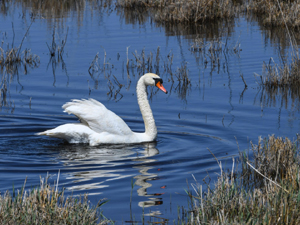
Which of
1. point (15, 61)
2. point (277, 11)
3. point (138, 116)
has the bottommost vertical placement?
point (138, 116)

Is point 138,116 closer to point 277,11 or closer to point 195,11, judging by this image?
point 195,11

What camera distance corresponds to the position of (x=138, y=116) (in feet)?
34.9

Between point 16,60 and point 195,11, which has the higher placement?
point 195,11

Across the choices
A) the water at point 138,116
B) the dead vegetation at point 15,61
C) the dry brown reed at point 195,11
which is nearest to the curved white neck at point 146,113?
the water at point 138,116

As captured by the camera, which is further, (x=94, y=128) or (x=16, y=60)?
(x=16, y=60)

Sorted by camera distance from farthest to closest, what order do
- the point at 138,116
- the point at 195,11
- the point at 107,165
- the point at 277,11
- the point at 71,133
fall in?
the point at 195,11 < the point at 277,11 < the point at 138,116 < the point at 71,133 < the point at 107,165

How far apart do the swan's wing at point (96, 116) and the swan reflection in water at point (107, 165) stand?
0.30 m

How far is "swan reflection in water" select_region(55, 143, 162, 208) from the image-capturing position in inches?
262

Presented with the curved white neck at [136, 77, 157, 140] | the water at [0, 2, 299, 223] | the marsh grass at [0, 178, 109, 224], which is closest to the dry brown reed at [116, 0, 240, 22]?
the water at [0, 2, 299, 223]

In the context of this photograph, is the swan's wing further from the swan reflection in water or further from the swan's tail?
the swan reflection in water

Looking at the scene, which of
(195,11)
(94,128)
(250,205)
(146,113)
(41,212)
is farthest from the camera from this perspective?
(195,11)

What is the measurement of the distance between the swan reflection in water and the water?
14 millimetres

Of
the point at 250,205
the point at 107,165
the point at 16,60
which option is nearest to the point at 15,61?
the point at 16,60

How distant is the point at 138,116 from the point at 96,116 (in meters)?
1.86
